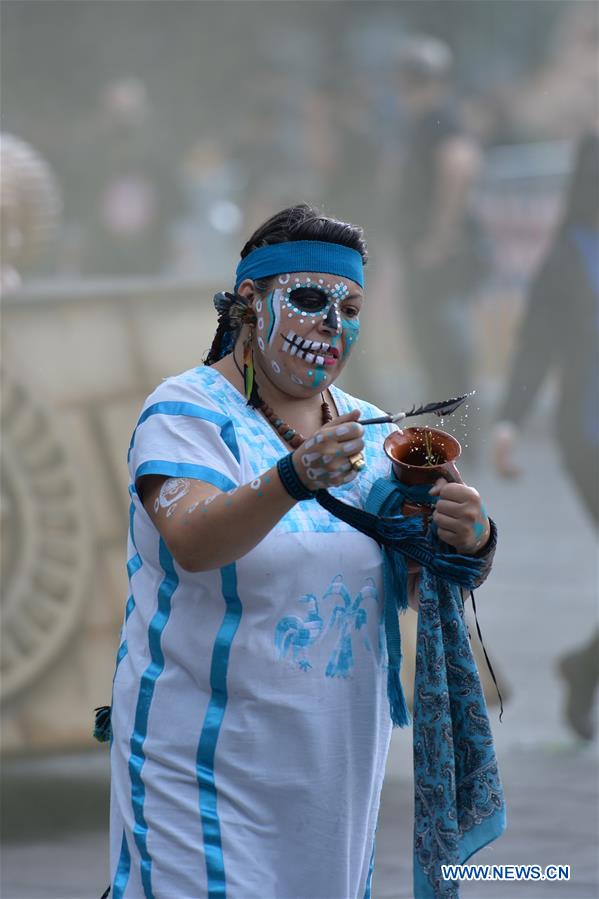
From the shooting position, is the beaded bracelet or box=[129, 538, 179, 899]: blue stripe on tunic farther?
box=[129, 538, 179, 899]: blue stripe on tunic

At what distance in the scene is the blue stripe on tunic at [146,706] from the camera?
2.33 meters

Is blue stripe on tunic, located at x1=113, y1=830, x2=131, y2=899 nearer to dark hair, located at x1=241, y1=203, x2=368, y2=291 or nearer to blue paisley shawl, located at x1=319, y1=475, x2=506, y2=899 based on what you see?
blue paisley shawl, located at x1=319, y1=475, x2=506, y2=899

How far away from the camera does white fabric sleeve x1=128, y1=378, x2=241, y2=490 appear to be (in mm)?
2240

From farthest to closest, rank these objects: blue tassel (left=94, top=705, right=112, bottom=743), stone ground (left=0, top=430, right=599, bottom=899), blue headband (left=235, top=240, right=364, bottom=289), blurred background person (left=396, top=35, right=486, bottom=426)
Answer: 1. blurred background person (left=396, top=35, right=486, bottom=426)
2. stone ground (left=0, top=430, right=599, bottom=899)
3. blue tassel (left=94, top=705, right=112, bottom=743)
4. blue headband (left=235, top=240, right=364, bottom=289)

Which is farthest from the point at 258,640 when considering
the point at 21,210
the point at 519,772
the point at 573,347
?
the point at 573,347

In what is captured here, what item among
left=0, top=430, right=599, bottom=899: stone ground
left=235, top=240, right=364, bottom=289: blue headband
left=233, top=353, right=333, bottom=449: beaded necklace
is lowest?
left=0, top=430, right=599, bottom=899: stone ground

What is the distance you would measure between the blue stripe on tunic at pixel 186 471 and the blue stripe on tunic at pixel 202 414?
86mm

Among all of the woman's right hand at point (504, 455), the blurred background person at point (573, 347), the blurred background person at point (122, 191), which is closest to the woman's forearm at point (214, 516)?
the woman's right hand at point (504, 455)

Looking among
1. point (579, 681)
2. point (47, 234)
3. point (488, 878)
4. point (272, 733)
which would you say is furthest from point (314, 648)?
point (579, 681)

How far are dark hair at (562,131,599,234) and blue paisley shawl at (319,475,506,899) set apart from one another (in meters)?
3.57

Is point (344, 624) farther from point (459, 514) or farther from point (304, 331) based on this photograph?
point (304, 331)

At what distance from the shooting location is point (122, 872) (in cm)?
240

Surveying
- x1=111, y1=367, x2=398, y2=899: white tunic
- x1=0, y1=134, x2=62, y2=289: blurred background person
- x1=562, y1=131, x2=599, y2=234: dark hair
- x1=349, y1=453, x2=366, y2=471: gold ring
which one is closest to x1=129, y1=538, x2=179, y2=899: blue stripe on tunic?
x1=111, y1=367, x2=398, y2=899: white tunic

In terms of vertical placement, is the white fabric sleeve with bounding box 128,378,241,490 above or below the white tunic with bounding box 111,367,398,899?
above
